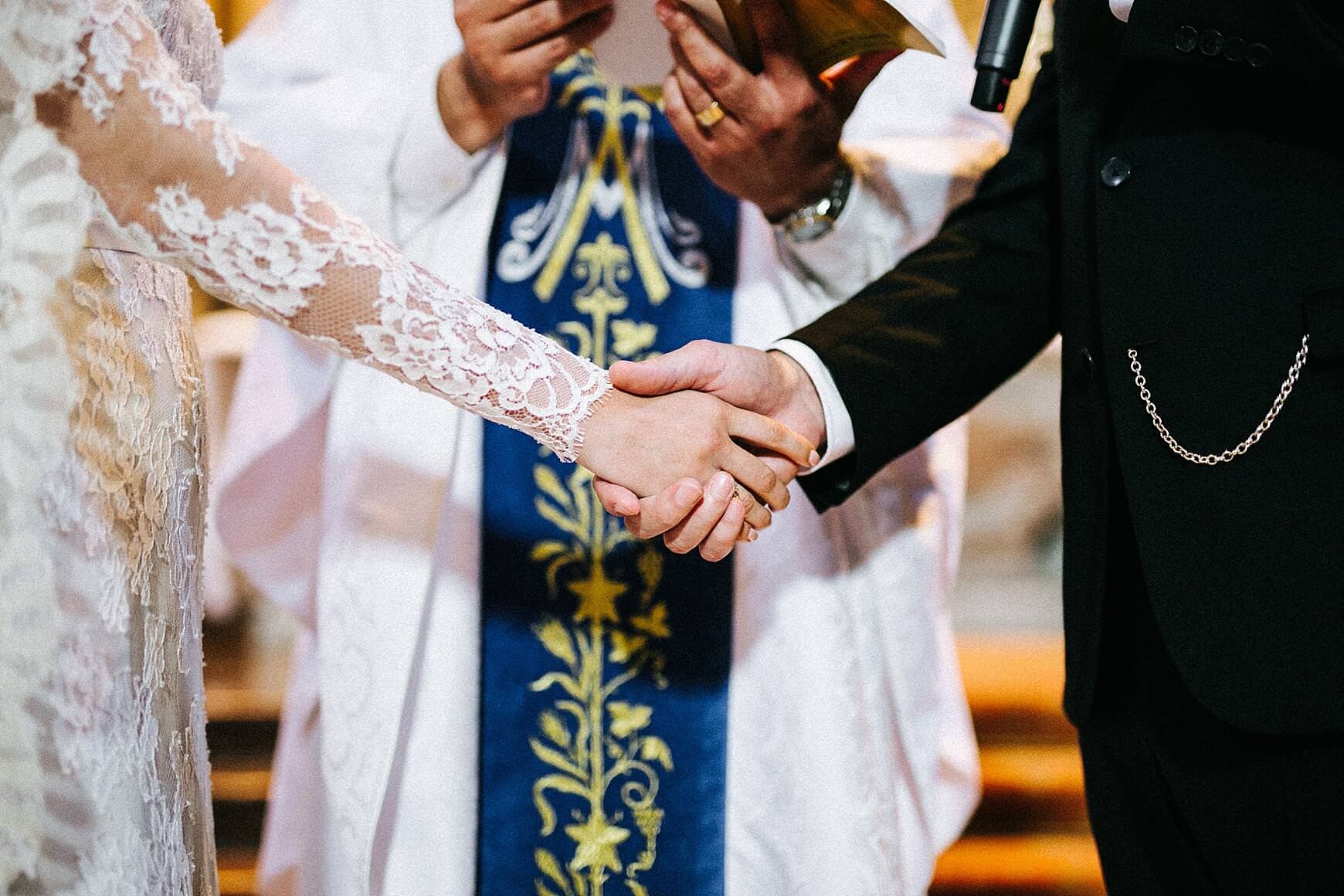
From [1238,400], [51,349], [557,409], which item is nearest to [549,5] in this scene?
[557,409]

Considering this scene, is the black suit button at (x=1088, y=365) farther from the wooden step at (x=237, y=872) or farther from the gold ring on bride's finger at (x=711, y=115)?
the wooden step at (x=237, y=872)

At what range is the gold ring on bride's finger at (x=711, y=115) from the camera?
5.21 feet

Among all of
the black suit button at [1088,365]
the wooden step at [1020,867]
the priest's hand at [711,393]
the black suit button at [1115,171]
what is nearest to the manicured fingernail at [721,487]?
the priest's hand at [711,393]

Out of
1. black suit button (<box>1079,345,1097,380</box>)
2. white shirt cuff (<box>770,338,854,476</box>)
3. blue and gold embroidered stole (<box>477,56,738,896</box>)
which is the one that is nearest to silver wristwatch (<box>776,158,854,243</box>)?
blue and gold embroidered stole (<box>477,56,738,896</box>)

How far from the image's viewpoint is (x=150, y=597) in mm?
1146

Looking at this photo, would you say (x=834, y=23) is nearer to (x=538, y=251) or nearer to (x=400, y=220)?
(x=538, y=251)

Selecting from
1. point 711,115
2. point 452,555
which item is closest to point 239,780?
point 452,555

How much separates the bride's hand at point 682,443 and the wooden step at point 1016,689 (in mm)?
1701

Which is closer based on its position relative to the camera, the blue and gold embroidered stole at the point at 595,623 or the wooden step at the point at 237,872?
the blue and gold embroidered stole at the point at 595,623

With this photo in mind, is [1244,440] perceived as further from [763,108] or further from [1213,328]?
[763,108]

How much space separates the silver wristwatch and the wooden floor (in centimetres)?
163

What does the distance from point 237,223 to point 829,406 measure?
0.74 m

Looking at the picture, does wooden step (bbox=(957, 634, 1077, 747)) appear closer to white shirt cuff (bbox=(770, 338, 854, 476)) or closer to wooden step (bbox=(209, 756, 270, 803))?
white shirt cuff (bbox=(770, 338, 854, 476))

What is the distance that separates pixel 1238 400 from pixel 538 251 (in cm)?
94
